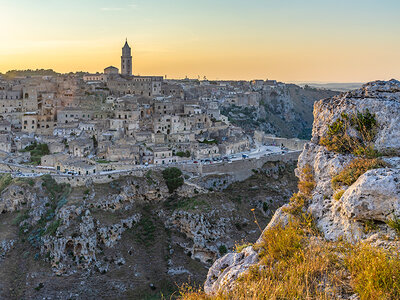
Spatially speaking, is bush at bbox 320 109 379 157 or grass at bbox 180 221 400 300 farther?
bush at bbox 320 109 379 157

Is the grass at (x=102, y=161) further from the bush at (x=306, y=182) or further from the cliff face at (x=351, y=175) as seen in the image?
the bush at (x=306, y=182)

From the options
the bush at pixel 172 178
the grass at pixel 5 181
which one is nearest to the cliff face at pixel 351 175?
the bush at pixel 172 178

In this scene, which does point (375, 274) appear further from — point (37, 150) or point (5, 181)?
point (37, 150)

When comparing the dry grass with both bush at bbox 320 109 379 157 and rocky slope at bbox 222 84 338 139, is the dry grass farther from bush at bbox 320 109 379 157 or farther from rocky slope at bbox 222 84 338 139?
rocky slope at bbox 222 84 338 139

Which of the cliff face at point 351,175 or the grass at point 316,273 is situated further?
the cliff face at point 351,175

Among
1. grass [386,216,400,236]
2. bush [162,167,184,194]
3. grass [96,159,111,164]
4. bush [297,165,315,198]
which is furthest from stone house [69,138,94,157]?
grass [386,216,400,236]

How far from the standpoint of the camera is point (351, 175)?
260 inches

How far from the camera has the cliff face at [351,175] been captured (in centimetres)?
559

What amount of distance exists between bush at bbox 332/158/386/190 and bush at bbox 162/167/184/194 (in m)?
28.7

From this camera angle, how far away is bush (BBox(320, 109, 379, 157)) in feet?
22.9

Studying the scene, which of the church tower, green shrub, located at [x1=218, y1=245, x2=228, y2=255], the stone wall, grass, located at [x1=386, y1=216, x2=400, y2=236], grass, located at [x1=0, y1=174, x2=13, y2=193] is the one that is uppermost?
the church tower

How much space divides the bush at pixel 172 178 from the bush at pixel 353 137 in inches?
1099

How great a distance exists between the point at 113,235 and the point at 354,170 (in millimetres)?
25539

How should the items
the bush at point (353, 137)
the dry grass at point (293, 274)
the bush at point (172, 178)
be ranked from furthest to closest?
the bush at point (172, 178), the bush at point (353, 137), the dry grass at point (293, 274)
